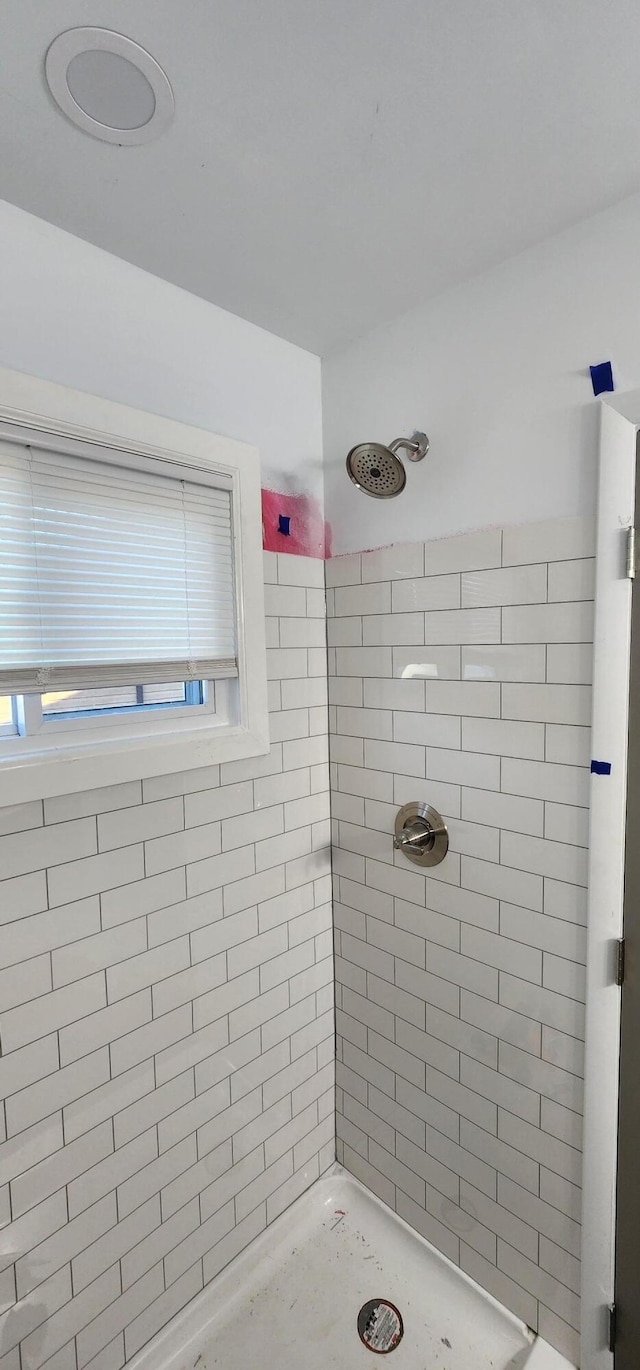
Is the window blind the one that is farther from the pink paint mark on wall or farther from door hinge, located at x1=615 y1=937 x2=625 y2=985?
door hinge, located at x1=615 y1=937 x2=625 y2=985

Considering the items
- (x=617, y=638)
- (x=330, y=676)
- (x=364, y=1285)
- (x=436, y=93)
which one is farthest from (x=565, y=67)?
(x=364, y=1285)

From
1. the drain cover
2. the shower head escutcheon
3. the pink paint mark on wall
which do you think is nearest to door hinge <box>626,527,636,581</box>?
the shower head escutcheon

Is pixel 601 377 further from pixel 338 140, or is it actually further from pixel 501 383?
pixel 338 140

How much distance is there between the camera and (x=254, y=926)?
1.52m

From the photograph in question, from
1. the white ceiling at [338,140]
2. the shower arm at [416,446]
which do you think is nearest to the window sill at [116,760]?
the shower arm at [416,446]

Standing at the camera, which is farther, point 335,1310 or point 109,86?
point 335,1310

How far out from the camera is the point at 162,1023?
1300 mm

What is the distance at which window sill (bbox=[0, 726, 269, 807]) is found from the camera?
3.33 ft

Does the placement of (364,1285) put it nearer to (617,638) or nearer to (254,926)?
(254,926)

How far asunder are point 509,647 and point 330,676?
612mm

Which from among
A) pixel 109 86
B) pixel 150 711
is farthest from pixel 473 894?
pixel 109 86

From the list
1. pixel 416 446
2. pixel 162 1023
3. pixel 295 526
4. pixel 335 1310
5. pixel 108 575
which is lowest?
pixel 335 1310

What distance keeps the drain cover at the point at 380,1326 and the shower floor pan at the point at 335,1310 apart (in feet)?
0.04

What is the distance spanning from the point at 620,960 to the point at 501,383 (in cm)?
128
